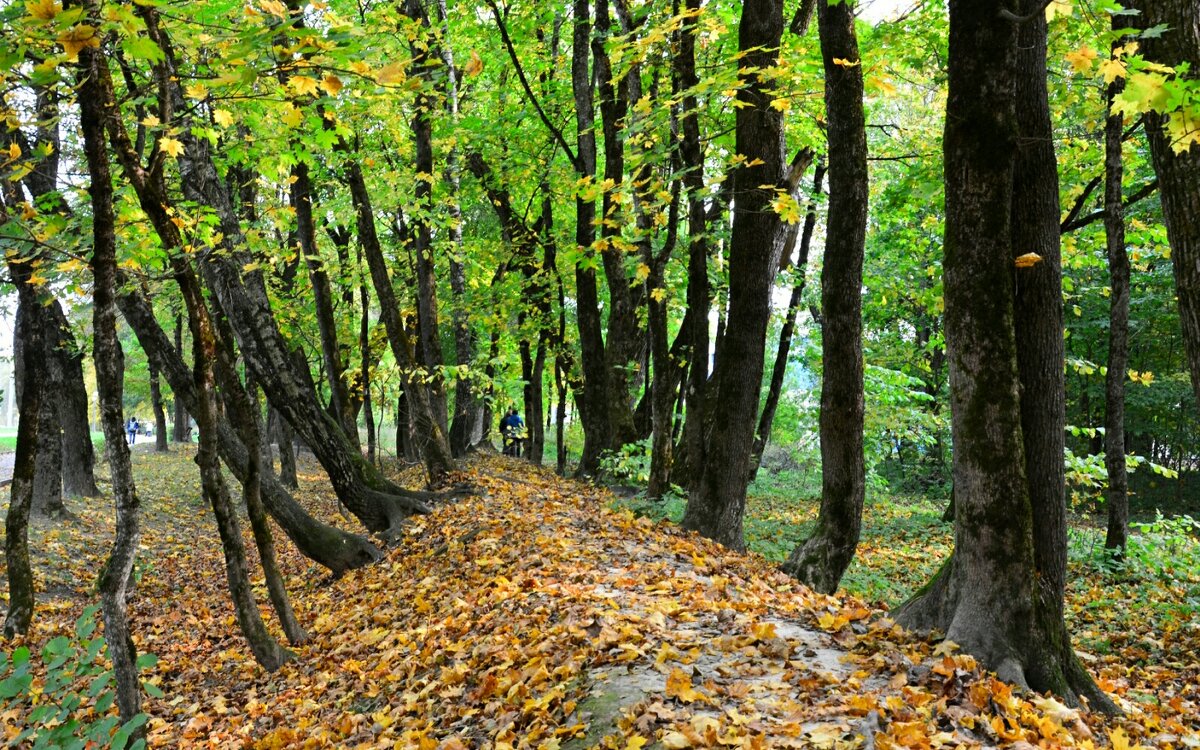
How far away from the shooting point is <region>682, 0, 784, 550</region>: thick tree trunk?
7.89 meters

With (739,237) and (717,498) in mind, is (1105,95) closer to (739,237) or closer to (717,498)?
(739,237)

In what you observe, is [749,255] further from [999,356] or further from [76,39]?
[76,39]

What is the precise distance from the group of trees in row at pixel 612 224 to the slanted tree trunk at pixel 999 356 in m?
0.02

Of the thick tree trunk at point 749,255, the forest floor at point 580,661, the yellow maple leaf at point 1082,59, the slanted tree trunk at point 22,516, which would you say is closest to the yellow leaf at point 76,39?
the forest floor at point 580,661

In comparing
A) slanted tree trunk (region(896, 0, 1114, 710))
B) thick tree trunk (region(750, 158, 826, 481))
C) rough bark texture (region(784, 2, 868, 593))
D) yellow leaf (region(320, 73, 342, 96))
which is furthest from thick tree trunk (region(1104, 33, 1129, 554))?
yellow leaf (region(320, 73, 342, 96))

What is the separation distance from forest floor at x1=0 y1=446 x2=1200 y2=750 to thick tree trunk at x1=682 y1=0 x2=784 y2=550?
1174 mm

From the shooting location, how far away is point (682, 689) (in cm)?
388

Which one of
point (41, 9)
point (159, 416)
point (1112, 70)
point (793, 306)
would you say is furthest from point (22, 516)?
point (159, 416)

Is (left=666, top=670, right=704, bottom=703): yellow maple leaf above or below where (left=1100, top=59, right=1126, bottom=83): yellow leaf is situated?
below

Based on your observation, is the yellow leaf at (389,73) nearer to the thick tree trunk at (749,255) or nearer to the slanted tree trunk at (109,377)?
the slanted tree trunk at (109,377)

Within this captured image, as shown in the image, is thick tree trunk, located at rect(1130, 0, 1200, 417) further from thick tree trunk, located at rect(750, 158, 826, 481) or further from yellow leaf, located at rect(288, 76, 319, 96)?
thick tree trunk, located at rect(750, 158, 826, 481)

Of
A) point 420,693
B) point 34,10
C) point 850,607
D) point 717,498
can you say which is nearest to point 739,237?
point 717,498

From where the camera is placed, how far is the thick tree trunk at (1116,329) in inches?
377

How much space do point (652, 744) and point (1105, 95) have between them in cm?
859
